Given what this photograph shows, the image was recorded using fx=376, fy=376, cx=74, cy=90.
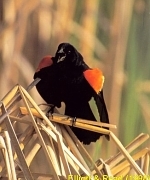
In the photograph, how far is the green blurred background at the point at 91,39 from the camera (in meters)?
0.91

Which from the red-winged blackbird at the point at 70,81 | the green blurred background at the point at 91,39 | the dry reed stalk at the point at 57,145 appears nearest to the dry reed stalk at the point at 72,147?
the dry reed stalk at the point at 57,145

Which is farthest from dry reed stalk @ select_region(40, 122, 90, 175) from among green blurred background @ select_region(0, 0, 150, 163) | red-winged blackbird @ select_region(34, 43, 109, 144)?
green blurred background @ select_region(0, 0, 150, 163)

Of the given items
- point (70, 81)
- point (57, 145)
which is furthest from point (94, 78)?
point (57, 145)

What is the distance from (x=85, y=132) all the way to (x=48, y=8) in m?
0.31

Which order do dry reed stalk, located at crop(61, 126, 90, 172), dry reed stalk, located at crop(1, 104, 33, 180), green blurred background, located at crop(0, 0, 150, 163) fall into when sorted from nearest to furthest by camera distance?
dry reed stalk, located at crop(1, 104, 33, 180) → dry reed stalk, located at crop(61, 126, 90, 172) → green blurred background, located at crop(0, 0, 150, 163)

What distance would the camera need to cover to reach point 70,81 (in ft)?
2.56

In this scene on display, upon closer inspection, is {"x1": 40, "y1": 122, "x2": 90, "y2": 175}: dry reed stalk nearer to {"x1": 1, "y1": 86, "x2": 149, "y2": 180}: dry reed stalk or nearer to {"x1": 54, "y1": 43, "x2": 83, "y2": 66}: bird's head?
{"x1": 1, "y1": 86, "x2": 149, "y2": 180}: dry reed stalk

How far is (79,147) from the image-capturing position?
73 cm

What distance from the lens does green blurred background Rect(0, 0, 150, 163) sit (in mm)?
907

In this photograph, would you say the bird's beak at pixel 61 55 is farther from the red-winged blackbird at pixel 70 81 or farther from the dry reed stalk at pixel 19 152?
the dry reed stalk at pixel 19 152

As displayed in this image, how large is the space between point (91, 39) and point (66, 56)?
6.7 inches

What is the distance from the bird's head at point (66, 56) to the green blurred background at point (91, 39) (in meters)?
0.15

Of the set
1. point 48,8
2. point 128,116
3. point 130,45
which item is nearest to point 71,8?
point 48,8

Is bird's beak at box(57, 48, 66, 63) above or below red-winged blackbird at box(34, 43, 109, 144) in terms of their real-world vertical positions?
above
